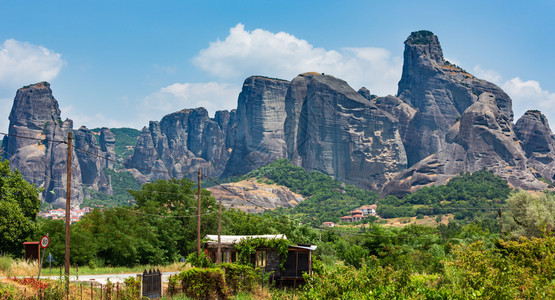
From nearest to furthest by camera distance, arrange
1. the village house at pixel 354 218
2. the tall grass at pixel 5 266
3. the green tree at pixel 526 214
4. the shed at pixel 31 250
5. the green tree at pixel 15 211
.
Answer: the tall grass at pixel 5 266 → the shed at pixel 31 250 → the green tree at pixel 15 211 → the green tree at pixel 526 214 → the village house at pixel 354 218

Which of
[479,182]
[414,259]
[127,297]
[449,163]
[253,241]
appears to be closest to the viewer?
[127,297]

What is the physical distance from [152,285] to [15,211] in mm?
19657

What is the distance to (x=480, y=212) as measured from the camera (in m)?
155

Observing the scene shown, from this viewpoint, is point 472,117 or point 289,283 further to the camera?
point 472,117

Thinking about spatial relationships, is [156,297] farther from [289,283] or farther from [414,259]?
[414,259]

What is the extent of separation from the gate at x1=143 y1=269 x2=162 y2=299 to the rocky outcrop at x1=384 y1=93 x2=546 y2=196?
17389 centimetres

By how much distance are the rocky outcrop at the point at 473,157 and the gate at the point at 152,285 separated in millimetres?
173893

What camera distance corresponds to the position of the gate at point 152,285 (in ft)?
79.3

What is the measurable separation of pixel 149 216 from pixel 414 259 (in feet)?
93.1

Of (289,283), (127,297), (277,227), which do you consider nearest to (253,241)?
(289,283)

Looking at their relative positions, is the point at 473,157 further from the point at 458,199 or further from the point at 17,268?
the point at 17,268

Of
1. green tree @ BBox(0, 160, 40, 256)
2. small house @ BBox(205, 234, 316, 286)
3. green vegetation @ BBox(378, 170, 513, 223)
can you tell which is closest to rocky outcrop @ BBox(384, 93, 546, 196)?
green vegetation @ BBox(378, 170, 513, 223)

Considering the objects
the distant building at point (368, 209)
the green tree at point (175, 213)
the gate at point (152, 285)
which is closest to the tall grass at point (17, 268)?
the gate at point (152, 285)

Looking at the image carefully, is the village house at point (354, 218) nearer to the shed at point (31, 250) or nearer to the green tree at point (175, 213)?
the green tree at point (175, 213)
